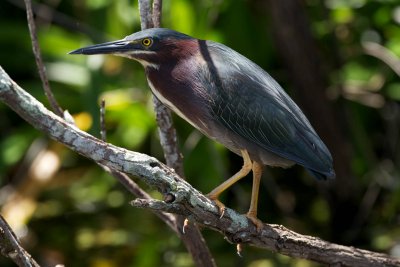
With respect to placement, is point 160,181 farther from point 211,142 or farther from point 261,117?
point 211,142

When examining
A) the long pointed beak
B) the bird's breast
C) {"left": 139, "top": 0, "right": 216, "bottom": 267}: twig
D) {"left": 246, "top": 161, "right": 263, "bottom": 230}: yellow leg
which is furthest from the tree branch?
the long pointed beak

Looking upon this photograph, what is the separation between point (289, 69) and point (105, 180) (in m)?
1.28

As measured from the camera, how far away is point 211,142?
4.24 meters

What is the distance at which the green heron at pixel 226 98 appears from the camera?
106 inches

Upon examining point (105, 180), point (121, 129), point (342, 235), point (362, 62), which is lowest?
point (342, 235)

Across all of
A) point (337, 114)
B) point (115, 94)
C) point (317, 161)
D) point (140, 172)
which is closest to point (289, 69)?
point (337, 114)

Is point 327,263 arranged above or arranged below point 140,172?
below

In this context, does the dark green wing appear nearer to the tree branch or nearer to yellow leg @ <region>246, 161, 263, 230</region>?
yellow leg @ <region>246, 161, 263, 230</region>

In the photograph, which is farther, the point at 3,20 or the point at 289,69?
the point at 3,20

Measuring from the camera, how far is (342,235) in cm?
447

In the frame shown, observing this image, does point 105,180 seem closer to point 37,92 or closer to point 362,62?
point 37,92

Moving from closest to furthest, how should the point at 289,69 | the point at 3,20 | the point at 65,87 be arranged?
1. the point at 289,69
2. the point at 65,87
3. the point at 3,20

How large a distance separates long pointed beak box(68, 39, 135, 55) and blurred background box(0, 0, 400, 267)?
1452 millimetres

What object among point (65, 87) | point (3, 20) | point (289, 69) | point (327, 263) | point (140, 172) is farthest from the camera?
point (3, 20)
